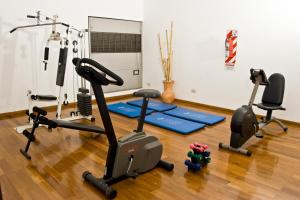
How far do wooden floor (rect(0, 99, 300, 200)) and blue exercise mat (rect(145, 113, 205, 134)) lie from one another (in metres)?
0.12

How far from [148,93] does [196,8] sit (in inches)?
134

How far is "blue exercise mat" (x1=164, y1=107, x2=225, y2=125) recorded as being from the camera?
166 inches

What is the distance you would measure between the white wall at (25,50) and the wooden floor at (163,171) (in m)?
0.93

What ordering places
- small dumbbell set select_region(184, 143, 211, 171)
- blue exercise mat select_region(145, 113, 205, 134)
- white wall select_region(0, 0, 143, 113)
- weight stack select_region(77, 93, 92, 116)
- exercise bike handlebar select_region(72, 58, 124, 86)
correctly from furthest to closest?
white wall select_region(0, 0, 143, 113) < weight stack select_region(77, 93, 92, 116) < blue exercise mat select_region(145, 113, 205, 134) < small dumbbell set select_region(184, 143, 211, 171) < exercise bike handlebar select_region(72, 58, 124, 86)

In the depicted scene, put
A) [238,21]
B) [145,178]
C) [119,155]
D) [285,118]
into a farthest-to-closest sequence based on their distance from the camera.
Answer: [238,21]
[285,118]
[145,178]
[119,155]

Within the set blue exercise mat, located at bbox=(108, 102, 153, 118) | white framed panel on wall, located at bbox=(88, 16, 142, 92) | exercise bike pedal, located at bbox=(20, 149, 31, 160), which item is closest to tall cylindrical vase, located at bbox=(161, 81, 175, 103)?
blue exercise mat, located at bbox=(108, 102, 153, 118)

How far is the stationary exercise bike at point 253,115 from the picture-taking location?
2.98 m

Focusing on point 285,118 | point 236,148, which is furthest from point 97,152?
point 285,118

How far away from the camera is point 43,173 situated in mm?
2488

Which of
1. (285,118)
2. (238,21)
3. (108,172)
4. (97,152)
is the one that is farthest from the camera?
(238,21)

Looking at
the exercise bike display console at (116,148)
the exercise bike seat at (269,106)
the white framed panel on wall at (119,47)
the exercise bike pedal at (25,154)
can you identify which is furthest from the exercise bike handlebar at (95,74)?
the white framed panel on wall at (119,47)

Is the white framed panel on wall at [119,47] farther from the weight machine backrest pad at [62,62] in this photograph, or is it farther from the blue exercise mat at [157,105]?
the weight machine backrest pad at [62,62]

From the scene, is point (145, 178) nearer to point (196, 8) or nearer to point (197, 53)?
point (197, 53)

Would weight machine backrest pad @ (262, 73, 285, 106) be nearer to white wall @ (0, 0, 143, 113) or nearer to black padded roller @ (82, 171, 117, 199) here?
black padded roller @ (82, 171, 117, 199)
